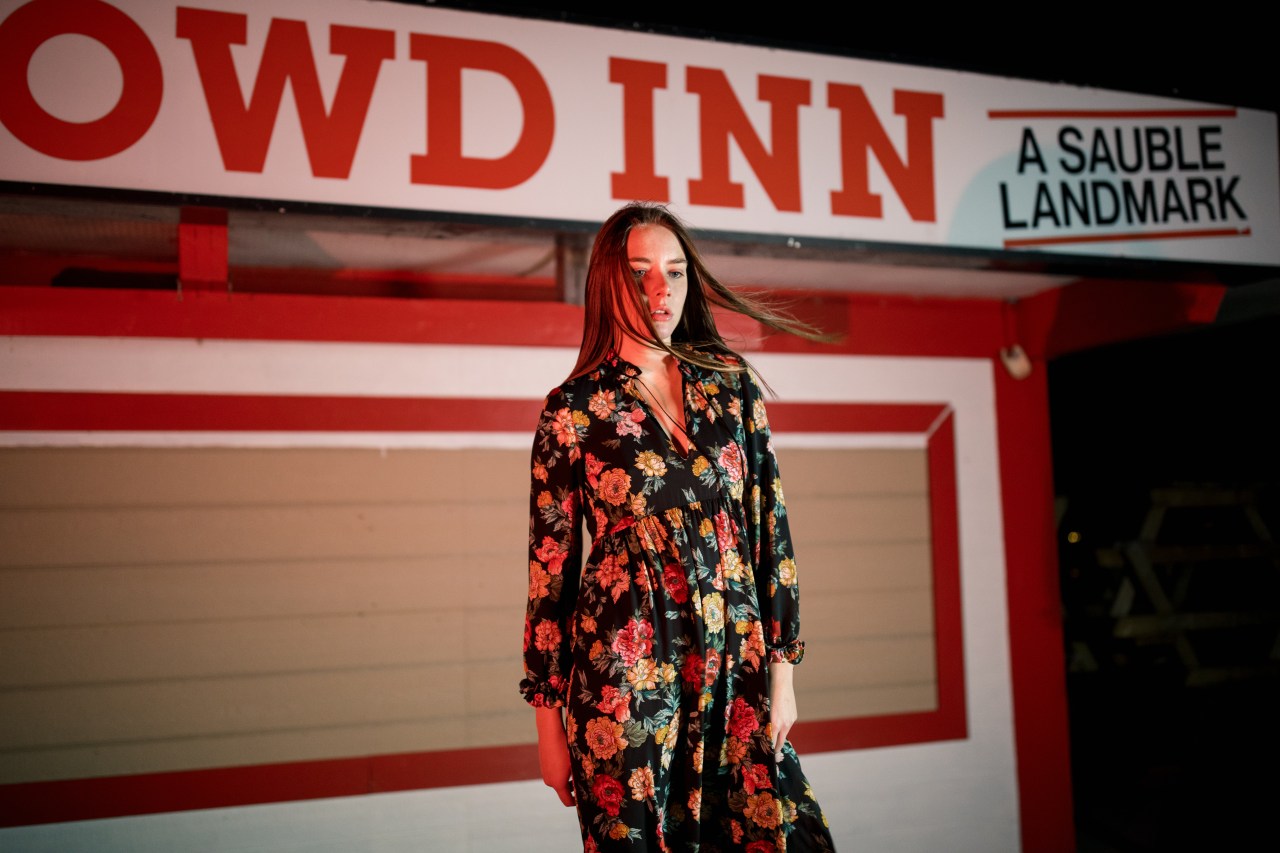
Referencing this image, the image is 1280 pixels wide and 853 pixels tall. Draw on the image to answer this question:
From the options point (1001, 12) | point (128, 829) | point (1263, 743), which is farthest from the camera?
point (1263, 743)

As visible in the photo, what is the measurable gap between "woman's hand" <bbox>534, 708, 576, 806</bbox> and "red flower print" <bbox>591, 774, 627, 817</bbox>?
12 cm

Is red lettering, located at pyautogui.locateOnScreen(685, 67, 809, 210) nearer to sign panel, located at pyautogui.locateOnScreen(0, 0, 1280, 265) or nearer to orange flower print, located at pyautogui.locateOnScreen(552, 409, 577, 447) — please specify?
sign panel, located at pyautogui.locateOnScreen(0, 0, 1280, 265)

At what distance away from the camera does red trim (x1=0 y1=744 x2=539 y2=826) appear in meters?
2.95

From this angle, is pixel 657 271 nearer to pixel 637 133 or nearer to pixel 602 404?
pixel 602 404

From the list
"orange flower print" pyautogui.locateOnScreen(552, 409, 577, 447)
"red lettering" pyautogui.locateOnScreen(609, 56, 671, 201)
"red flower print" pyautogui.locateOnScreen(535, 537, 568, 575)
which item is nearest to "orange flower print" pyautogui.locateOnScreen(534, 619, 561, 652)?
"red flower print" pyautogui.locateOnScreen(535, 537, 568, 575)

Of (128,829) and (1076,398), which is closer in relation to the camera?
(128,829)

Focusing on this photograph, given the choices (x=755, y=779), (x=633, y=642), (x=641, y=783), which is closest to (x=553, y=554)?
(x=633, y=642)

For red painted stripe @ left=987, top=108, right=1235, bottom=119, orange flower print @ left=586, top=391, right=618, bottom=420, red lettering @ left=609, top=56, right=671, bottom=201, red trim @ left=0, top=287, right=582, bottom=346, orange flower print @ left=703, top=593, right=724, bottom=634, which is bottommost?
orange flower print @ left=703, top=593, right=724, bottom=634

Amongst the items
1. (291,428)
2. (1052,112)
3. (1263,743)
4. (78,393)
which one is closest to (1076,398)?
(1263,743)

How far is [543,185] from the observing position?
277cm

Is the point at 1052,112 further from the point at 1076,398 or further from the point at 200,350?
the point at 1076,398

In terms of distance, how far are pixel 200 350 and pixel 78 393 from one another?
1.24ft

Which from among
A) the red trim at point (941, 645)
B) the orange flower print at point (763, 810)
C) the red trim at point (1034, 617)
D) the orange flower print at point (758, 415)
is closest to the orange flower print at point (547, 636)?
the orange flower print at point (763, 810)

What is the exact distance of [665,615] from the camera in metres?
1.76
